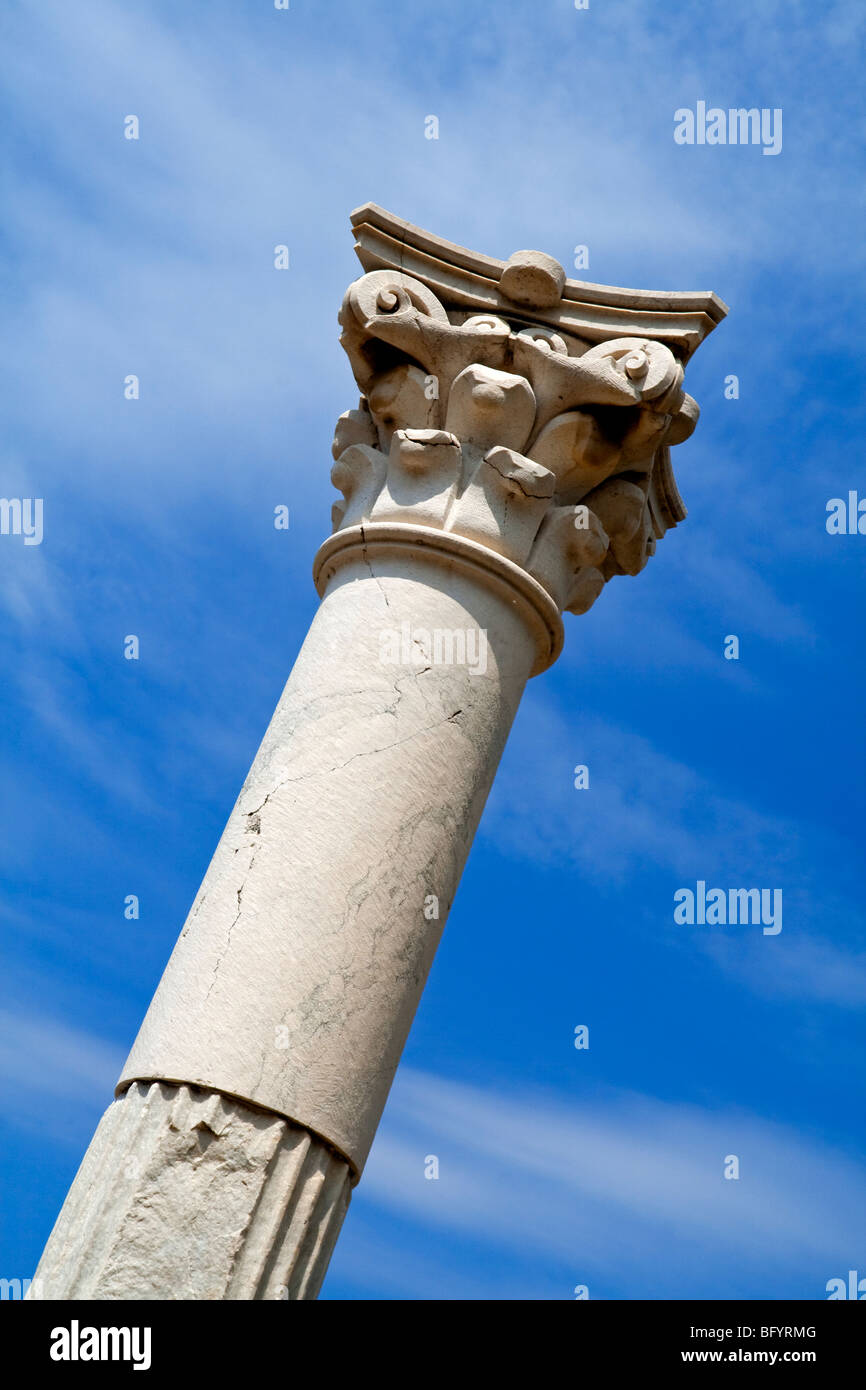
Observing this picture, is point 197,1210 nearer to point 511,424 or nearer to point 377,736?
point 377,736

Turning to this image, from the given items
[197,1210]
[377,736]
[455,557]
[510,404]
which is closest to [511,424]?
[510,404]

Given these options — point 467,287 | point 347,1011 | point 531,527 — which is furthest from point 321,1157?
point 467,287

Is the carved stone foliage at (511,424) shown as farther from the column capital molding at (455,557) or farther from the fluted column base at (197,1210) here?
the fluted column base at (197,1210)

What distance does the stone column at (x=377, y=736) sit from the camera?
6.84 meters

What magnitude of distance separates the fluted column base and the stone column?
0.01 m

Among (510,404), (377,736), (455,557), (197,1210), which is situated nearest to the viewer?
(197,1210)

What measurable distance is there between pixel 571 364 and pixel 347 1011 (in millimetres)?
4889

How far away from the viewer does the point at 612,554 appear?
1009 cm

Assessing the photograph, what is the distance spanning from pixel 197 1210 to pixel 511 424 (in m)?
5.61

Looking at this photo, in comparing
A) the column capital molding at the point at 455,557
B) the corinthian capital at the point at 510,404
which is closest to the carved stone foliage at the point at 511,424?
the corinthian capital at the point at 510,404

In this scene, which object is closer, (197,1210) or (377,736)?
(197,1210)

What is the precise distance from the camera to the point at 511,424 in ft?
29.9
